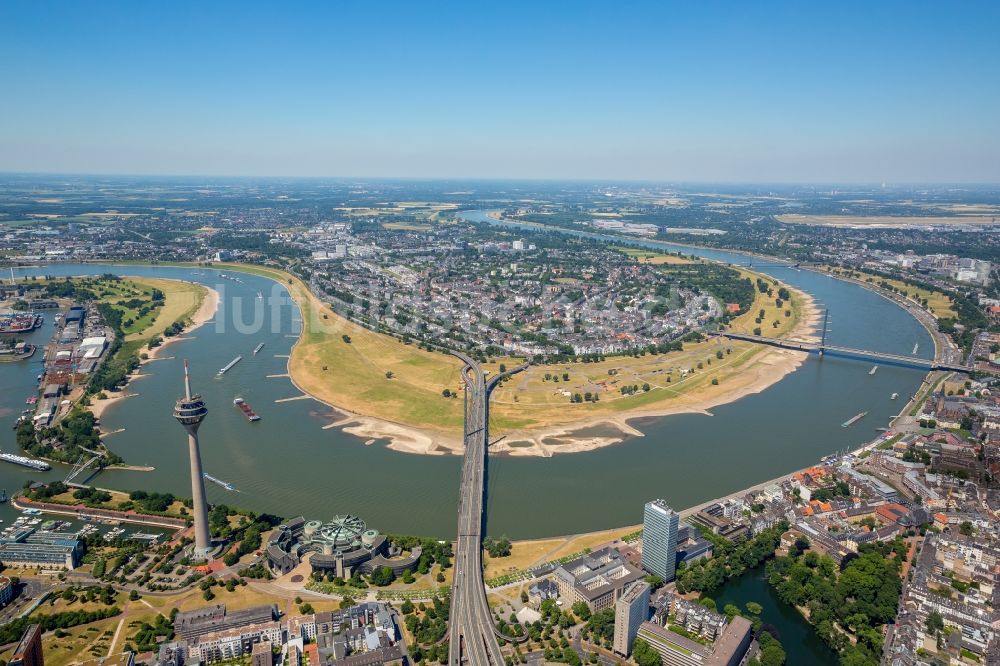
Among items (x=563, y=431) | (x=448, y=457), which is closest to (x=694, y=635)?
(x=448, y=457)

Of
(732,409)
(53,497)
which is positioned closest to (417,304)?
(732,409)

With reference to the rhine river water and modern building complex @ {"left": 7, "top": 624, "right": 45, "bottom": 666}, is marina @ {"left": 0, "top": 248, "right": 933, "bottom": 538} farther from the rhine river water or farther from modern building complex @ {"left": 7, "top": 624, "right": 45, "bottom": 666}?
modern building complex @ {"left": 7, "top": 624, "right": 45, "bottom": 666}

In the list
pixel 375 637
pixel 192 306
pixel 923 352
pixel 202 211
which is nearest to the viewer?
pixel 375 637

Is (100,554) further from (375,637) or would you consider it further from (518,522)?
(518,522)

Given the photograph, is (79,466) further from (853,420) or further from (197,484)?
(853,420)

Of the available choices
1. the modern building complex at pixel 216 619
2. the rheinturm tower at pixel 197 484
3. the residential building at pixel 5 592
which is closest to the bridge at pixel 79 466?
the residential building at pixel 5 592

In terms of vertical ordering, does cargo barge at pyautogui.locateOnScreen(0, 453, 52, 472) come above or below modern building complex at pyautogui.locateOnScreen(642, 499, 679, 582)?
below

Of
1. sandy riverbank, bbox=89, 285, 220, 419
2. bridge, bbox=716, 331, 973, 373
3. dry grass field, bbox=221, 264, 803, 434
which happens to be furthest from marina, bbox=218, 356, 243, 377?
bridge, bbox=716, 331, 973, 373
